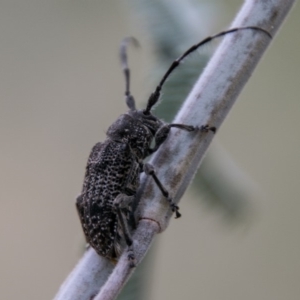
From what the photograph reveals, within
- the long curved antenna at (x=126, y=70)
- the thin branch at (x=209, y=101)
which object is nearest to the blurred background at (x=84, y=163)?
the long curved antenna at (x=126, y=70)

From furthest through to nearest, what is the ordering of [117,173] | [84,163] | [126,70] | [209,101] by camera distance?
1. [84,163]
2. [126,70]
3. [117,173]
4. [209,101]

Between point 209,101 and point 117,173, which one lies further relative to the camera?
point 117,173

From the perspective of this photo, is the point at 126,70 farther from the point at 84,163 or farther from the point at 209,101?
the point at 84,163

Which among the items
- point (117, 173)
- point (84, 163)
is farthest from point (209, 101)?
point (84, 163)

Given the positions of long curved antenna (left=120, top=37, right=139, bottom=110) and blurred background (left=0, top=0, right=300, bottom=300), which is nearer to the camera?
long curved antenna (left=120, top=37, right=139, bottom=110)

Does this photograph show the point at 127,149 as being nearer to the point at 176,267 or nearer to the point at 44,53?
the point at 176,267

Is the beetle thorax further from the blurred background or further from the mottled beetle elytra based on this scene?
the blurred background

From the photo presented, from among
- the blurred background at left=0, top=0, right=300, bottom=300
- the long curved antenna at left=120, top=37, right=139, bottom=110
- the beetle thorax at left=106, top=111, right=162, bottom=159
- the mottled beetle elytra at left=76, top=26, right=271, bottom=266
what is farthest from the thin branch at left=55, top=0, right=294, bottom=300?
the blurred background at left=0, top=0, right=300, bottom=300
